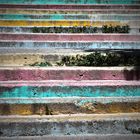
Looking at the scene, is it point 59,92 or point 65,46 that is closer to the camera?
point 59,92

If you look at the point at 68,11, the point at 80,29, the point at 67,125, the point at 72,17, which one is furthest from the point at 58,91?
the point at 68,11

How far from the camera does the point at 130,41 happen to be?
11523mm

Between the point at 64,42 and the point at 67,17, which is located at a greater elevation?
the point at 67,17

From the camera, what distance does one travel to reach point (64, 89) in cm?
730

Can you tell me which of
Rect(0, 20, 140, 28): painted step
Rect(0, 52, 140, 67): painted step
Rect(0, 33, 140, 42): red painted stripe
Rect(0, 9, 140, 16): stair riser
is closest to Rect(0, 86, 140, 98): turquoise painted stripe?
Rect(0, 52, 140, 67): painted step

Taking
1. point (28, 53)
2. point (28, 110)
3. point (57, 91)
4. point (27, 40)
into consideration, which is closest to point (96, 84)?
point (57, 91)

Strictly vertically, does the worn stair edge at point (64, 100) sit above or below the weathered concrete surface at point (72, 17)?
below

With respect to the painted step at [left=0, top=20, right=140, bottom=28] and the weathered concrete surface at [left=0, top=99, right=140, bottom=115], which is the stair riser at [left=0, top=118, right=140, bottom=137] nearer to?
the weathered concrete surface at [left=0, top=99, right=140, bottom=115]

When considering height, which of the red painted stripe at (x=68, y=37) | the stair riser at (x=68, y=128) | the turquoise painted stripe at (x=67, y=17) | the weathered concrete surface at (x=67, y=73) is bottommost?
the stair riser at (x=68, y=128)

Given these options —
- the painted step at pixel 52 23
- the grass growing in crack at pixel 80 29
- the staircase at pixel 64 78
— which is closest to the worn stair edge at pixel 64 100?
the staircase at pixel 64 78

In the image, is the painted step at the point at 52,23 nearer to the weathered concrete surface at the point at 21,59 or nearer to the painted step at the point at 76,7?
the painted step at the point at 76,7

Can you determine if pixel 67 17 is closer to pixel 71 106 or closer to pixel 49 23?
pixel 49 23

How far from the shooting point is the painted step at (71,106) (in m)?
6.41

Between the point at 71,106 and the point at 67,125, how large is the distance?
0.71m
